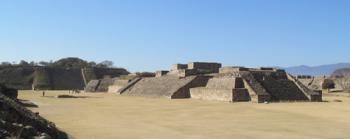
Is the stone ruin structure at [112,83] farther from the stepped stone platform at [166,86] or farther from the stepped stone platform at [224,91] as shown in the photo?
the stepped stone platform at [224,91]

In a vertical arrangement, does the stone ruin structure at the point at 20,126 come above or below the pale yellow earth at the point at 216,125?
above

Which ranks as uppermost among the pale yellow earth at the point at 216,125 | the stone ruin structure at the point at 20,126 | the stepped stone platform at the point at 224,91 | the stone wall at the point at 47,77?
the stone wall at the point at 47,77

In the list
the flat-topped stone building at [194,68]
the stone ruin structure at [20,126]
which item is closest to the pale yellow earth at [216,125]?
the stone ruin structure at [20,126]

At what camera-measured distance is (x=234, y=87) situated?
1668 inches

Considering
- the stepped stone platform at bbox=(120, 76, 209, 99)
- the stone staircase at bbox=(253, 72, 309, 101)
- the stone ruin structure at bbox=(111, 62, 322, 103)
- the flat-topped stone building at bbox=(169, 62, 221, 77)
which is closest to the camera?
the stone ruin structure at bbox=(111, 62, 322, 103)

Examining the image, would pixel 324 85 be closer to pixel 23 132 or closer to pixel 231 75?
pixel 231 75

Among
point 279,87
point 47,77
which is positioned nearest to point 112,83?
point 47,77

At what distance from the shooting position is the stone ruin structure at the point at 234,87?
134 feet

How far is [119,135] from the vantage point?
19031 millimetres

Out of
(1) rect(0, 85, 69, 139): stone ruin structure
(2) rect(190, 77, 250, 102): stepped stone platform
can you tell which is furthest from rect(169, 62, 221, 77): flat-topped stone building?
(1) rect(0, 85, 69, 139): stone ruin structure

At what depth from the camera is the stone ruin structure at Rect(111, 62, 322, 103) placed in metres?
40.9

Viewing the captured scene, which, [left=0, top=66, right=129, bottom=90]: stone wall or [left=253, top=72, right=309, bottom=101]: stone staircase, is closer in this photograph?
[left=253, top=72, right=309, bottom=101]: stone staircase

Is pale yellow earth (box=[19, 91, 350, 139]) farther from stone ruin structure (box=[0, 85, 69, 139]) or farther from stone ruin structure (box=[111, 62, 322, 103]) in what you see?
stone ruin structure (box=[111, 62, 322, 103])

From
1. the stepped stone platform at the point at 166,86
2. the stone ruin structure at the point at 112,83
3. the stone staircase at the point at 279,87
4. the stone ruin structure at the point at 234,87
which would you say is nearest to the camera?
the stone ruin structure at the point at 234,87
